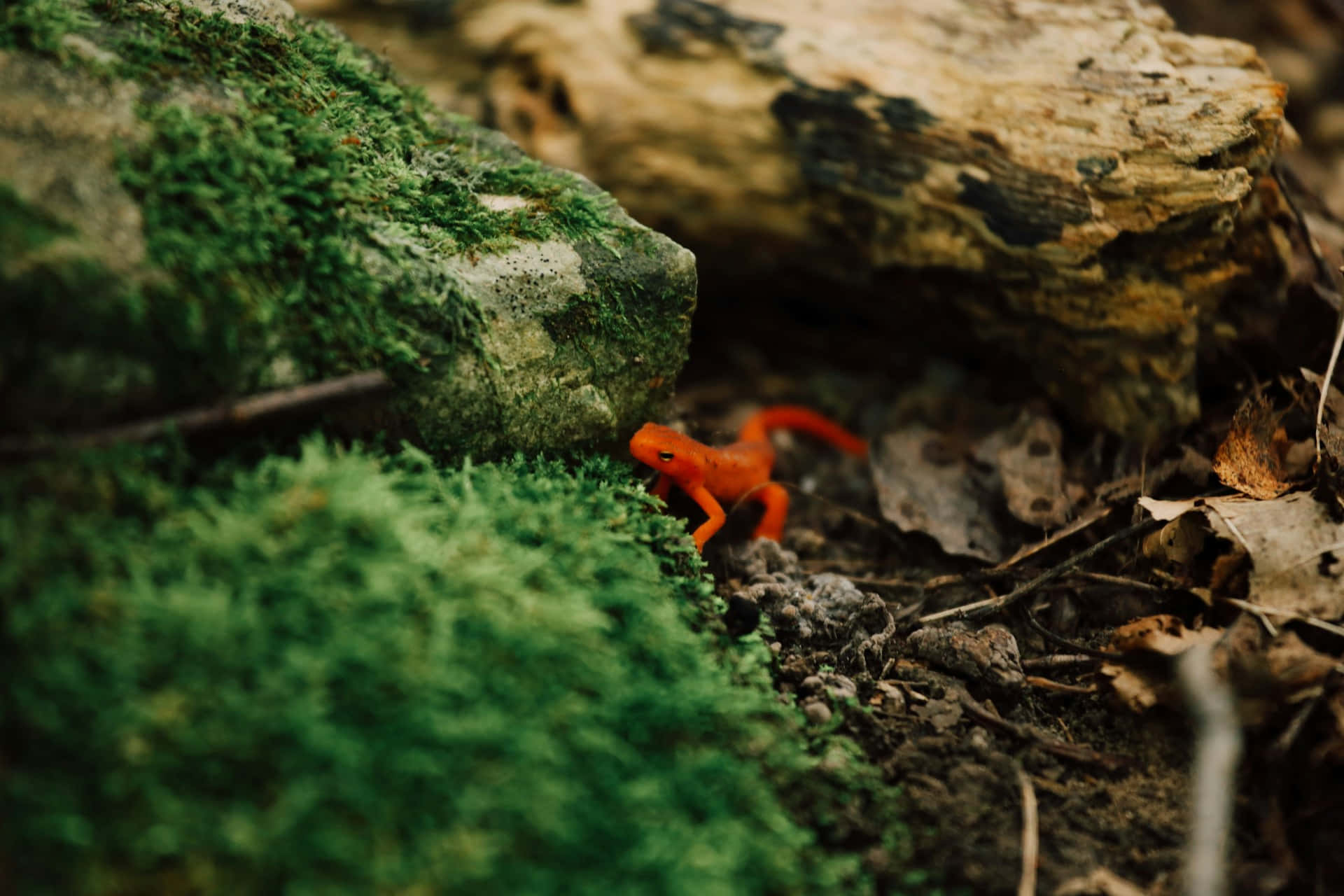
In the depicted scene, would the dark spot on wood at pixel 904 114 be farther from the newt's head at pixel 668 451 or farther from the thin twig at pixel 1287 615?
the thin twig at pixel 1287 615

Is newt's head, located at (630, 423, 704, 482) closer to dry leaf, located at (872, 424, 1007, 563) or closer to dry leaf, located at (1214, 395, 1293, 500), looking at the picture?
dry leaf, located at (872, 424, 1007, 563)

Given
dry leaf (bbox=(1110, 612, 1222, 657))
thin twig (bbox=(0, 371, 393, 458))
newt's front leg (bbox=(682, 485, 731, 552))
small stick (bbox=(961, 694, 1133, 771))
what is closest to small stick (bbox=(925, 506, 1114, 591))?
dry leaf (bbox=(1110, 612, 1222, 657))

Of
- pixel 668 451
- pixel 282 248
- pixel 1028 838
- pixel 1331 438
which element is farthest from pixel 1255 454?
pixel 282 248

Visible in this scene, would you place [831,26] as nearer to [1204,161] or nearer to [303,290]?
[1204,161]

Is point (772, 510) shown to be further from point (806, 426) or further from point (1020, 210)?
point (1020, 210)

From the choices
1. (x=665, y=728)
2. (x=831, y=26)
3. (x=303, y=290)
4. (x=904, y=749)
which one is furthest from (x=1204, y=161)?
(x=303, y=290)

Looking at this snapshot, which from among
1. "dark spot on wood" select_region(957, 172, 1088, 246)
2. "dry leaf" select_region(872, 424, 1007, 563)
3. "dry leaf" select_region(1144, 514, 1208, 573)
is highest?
A: "dark spot on wood" select_region(957, 172, 1088, 246)
